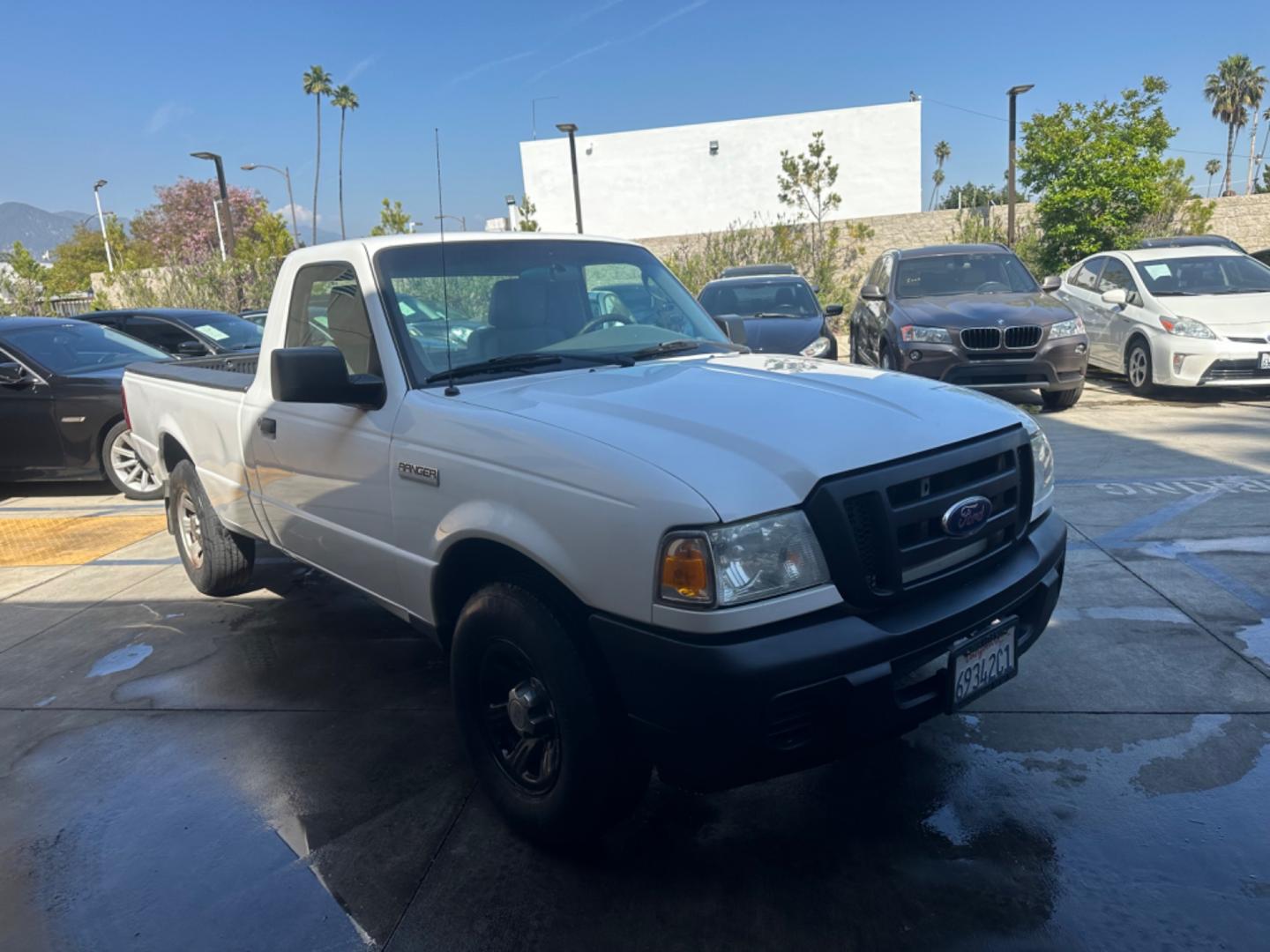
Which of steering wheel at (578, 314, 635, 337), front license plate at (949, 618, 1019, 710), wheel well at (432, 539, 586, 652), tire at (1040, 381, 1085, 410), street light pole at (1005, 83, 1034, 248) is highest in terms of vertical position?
street light pole at (1005, 83, 1034, 248)

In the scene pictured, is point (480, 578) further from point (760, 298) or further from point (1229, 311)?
point (1229, 311)

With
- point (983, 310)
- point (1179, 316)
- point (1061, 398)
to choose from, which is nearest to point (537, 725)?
point (983, 310)

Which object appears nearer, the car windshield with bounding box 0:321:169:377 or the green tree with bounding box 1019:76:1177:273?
the car windshield with bounding box 0:321:169:377

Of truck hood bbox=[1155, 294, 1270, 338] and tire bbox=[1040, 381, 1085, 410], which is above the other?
truck hood bbox=[1155, 294, 1270, 338]

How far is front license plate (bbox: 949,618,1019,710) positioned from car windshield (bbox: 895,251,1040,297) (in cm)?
822

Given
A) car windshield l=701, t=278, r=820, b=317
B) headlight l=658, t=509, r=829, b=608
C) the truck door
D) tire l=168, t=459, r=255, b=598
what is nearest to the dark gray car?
car windshield l=701, t=278, r=820, b=317

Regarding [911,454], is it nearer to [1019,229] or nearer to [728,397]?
[728,397]

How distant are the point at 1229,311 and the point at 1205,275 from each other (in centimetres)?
96

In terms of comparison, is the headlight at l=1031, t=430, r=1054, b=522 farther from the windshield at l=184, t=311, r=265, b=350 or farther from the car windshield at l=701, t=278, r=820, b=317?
the windshield at l=184, t=311, r=265, b=350

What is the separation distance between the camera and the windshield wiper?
10.7 feet

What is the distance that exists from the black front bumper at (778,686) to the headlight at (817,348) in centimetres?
796

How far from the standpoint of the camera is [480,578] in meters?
2.98

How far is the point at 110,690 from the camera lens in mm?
4258

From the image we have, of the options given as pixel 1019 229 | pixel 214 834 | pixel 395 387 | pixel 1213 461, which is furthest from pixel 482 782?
pixel 1019 229
